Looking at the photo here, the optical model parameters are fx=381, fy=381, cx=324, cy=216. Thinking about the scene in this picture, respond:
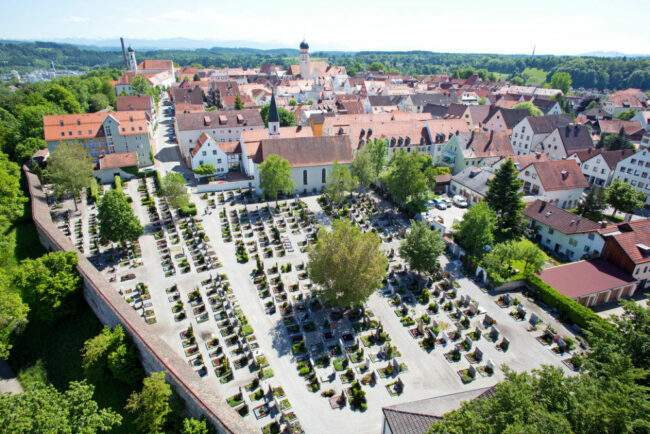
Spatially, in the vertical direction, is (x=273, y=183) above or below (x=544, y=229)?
above

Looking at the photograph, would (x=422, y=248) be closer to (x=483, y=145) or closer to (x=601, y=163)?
(x=483, y=145)

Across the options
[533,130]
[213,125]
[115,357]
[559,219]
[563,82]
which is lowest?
[115,357]

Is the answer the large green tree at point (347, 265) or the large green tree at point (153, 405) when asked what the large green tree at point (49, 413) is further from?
the large green tree at point (347, 265)

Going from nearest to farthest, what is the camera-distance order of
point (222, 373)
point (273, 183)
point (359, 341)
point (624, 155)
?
point (222, 373), point (359, 341), point (273, 183), point (624, 155)

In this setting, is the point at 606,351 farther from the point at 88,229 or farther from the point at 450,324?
the point at 88,229

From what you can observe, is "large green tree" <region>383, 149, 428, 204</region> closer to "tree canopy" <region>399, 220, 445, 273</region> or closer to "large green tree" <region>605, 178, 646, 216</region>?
"tree canopy" <region>399, 220, 445, 273</region>

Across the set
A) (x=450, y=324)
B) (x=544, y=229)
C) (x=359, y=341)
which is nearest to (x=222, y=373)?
(x=359, y=341)

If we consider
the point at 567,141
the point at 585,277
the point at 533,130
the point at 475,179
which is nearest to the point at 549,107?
the point at 533,130
